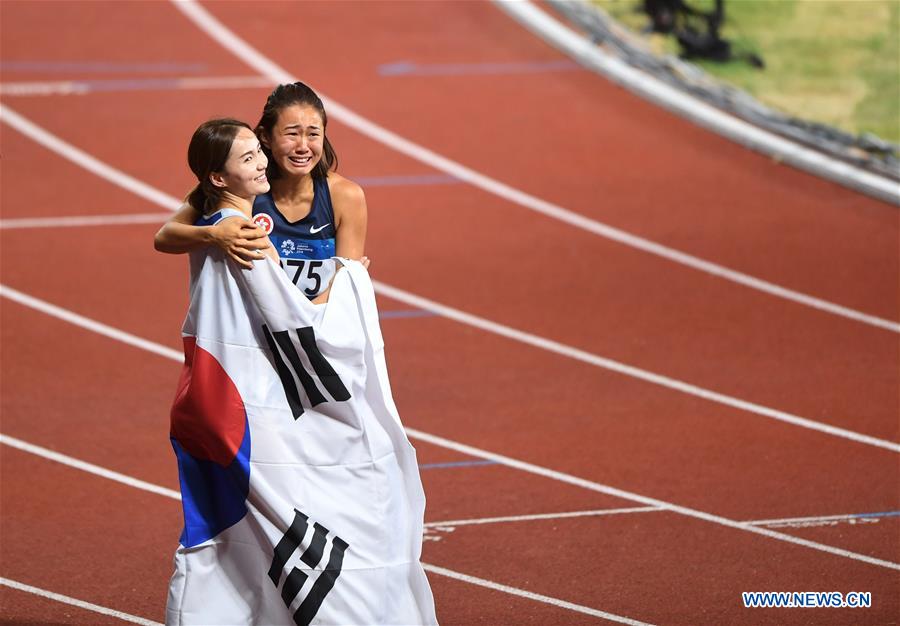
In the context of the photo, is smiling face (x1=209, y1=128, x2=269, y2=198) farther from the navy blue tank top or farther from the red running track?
the red running track

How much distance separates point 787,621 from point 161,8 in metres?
9.54

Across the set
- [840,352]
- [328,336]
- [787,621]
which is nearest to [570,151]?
[840,352]

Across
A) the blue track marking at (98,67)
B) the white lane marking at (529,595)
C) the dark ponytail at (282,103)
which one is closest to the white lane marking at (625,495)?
the white lane marking at (529,595)

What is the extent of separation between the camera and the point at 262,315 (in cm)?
393

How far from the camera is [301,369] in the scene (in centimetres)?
397

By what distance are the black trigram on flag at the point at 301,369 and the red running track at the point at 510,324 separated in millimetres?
1322

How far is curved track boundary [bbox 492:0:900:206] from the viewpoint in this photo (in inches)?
406

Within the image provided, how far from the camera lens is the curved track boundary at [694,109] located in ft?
33.8

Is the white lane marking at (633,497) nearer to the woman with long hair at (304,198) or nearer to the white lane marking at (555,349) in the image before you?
the white lane marking at (555,349)

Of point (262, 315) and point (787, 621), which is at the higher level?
point (262, 315)

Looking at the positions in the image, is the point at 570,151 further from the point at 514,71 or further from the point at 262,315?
the point at 262,315

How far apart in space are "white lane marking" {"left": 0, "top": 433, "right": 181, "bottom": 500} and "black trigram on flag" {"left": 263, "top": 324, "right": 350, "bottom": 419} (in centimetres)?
219

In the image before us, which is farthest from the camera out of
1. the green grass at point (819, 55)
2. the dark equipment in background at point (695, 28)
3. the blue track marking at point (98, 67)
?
the dark equipment in background at point (695, 28)

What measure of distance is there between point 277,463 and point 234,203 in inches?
30.3
